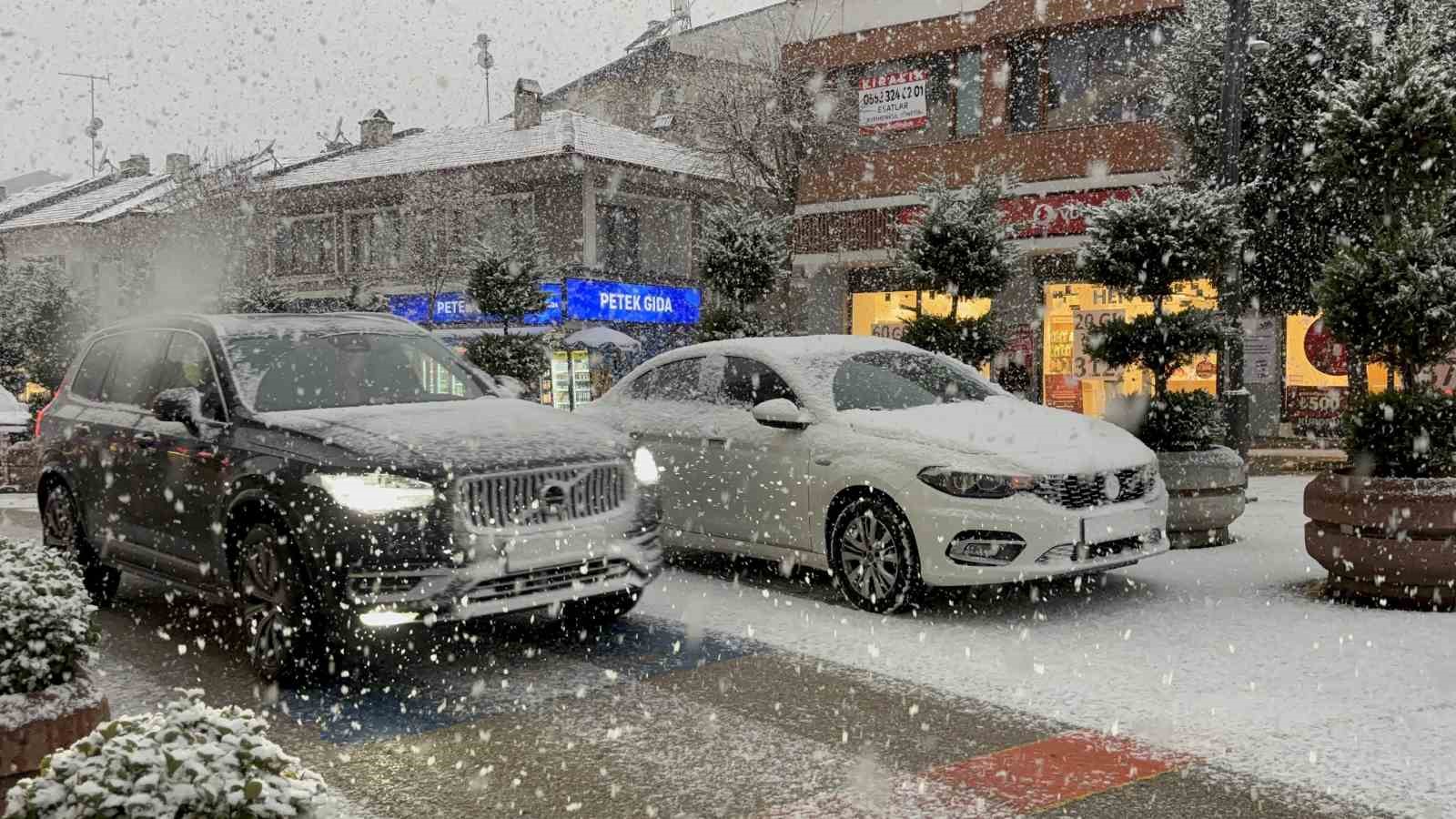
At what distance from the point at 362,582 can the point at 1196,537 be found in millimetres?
6933

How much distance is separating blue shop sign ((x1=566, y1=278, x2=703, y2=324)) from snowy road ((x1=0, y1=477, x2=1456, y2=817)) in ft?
85.8

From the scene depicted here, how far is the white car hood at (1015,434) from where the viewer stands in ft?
24.1

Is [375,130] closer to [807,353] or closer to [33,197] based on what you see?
[33,197]

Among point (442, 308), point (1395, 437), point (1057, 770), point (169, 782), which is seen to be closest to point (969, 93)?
point (442, 308)

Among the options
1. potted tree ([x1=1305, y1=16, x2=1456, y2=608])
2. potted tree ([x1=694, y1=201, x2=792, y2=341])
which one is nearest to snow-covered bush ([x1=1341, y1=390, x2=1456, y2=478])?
potted tree ([x1=1305, y1=16, x2=1456, y2=608])

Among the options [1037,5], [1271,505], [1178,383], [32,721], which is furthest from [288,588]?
[1037,5]

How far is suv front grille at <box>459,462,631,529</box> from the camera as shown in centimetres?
602

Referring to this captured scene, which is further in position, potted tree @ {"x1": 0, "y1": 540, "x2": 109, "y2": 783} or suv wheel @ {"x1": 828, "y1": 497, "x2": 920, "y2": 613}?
suv wheel @ {"x1": 828, "y1": 497, "x2": 920, "y2": 613}

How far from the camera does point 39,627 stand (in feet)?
11.4

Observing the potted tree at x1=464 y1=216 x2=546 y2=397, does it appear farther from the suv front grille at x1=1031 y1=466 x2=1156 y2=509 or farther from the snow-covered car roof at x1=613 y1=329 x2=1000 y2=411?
the suv front grille at x1=1031 y1=466 x2=1156 y2=509

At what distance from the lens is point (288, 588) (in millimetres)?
5934

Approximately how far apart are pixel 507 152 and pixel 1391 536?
31.3 m

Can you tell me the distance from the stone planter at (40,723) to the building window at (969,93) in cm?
2527

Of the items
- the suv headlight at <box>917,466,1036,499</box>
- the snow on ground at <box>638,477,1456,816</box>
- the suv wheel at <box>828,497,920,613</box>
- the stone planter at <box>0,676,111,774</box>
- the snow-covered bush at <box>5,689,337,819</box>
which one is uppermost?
the snow-covered bush at <box>5,689,337,819</box>
